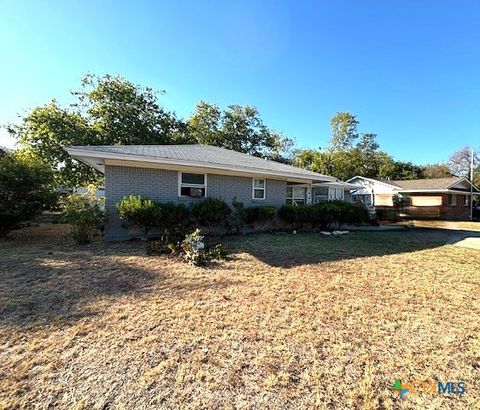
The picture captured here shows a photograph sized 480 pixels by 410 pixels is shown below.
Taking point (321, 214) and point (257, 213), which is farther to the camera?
point (321, 214)

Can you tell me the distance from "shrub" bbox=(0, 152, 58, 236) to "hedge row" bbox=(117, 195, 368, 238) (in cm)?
318

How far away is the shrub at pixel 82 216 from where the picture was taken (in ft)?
25.0

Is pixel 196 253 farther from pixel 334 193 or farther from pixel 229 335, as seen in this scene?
pixel 334 193

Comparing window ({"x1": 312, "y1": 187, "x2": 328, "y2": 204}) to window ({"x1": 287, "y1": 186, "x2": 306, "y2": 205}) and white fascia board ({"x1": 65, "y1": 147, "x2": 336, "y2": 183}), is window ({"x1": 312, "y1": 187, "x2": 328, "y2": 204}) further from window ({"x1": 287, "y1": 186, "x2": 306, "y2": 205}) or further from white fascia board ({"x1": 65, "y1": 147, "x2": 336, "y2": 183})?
white fascia board ({"x1": 65, "y1": 147, "x2": 336, "y2": 183})

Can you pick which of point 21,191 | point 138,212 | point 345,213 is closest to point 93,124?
point 21,191

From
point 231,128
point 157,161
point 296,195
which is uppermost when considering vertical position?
point 231,128

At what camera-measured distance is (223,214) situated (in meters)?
9.77

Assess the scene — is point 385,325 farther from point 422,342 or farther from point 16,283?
point 16,283

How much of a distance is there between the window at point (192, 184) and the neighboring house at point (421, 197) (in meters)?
18.2

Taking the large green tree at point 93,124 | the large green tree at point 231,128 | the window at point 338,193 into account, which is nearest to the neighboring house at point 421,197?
the window at point 338,193

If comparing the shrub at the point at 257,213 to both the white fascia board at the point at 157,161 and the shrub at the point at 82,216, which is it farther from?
the shrub at the point at 82,216

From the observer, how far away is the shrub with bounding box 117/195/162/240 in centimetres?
793

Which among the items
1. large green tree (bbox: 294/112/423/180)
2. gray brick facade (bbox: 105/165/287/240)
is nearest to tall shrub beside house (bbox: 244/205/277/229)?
gray brick facade (bbox: 105/165/287/240)

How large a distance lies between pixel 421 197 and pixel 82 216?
28.8m
